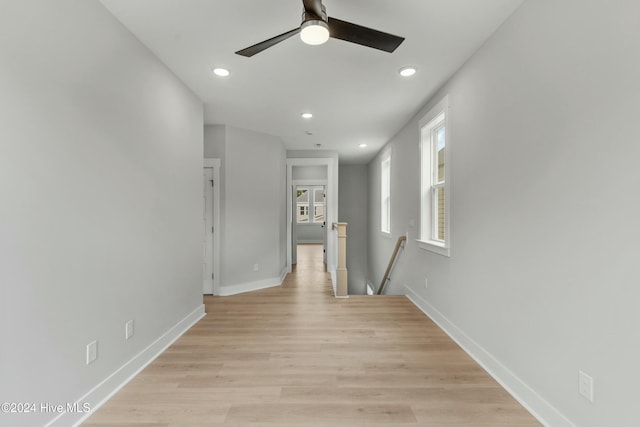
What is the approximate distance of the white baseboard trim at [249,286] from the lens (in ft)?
14.4

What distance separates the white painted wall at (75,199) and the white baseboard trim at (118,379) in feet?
0.13

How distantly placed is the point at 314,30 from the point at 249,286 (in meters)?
3.94

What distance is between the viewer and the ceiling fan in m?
1.54

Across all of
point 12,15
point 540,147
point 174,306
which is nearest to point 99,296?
point 174,306

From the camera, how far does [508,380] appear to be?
6.57 ft

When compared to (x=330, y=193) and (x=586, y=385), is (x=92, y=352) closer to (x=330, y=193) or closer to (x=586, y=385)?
(x=586, y=385)

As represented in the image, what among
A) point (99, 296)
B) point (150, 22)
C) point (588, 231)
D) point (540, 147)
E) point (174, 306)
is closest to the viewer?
point (588, 231)

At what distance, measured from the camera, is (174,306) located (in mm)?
2859

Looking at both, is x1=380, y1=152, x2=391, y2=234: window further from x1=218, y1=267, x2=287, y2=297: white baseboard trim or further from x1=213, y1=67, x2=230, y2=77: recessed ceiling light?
x1=213, y1=67, x2=230, y2=77: recessed ceiling light

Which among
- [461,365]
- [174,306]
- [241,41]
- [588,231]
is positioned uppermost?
[241,41]

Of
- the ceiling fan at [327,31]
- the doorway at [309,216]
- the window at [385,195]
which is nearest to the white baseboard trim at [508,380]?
the ceiling fan at [327,31]

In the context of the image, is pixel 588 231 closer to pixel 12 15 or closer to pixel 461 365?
pixel 461 365

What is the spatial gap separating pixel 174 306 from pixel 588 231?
320 centimetres

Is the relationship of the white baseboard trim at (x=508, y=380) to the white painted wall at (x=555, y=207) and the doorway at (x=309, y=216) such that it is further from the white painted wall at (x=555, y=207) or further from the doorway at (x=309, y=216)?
the doorway at (x=309, y=216)
